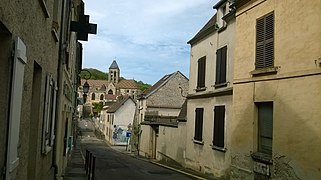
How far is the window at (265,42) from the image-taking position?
11.3m

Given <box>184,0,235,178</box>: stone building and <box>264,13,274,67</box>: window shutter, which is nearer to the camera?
<box>264,13,274,67</box>: window shutter

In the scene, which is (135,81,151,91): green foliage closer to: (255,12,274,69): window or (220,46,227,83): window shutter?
(220,46,227,83): window shutter

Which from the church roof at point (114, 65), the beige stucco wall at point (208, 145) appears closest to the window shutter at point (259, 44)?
the beige stucco wall at point (208, 145)

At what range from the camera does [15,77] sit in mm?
4121

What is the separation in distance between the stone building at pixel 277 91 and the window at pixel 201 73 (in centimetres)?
624

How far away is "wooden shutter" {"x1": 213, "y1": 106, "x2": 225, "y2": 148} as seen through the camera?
1630cm

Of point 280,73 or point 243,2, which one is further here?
point 243,2

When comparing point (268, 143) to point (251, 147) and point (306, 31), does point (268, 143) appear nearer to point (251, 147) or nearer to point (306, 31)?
point (251, 147)

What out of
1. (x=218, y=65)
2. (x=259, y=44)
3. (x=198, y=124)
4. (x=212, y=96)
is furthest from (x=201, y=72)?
(x=259, y=44)

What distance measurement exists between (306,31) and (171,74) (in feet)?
139

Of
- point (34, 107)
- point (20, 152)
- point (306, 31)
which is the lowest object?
point (20, 152)

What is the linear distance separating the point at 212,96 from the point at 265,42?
6.47 metres

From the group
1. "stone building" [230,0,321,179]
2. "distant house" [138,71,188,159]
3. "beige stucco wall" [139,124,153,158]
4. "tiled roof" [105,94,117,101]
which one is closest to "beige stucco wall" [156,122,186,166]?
"beige stucco wall" [139,124,153,158]

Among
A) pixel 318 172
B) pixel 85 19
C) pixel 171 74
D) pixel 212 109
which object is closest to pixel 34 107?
pixel 318 172
